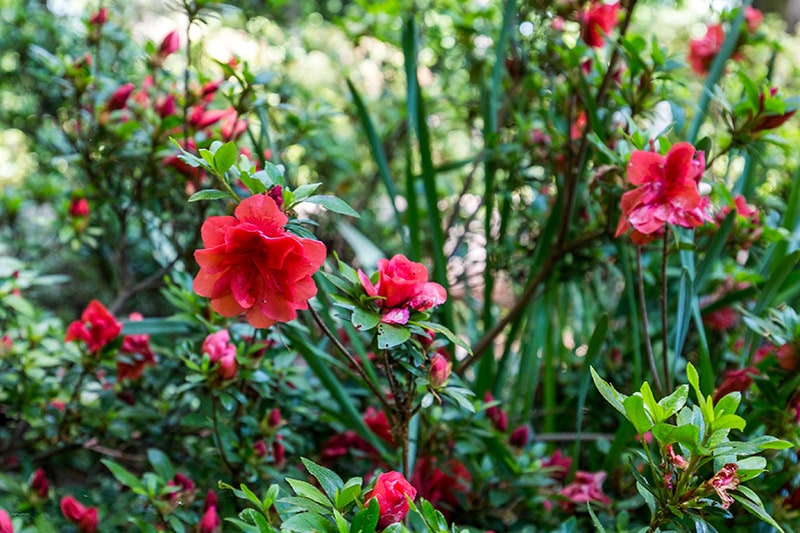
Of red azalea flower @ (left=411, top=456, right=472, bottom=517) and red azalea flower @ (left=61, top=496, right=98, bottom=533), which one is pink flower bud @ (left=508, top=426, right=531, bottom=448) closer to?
red azalea flower @ (left=411, top=456, right=472, bottom=517)

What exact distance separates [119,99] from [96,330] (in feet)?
1.36

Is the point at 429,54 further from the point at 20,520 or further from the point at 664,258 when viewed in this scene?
the point at 20,520

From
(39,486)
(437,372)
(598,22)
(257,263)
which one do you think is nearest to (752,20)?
(598,22)

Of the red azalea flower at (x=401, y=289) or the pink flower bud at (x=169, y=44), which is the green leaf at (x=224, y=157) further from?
the pink flower bud at (x=169, y=44)

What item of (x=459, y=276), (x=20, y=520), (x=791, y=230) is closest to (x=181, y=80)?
(x=459, y=276)

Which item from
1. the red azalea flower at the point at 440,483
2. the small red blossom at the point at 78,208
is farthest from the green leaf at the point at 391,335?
the small red blossom at the point at 78,208

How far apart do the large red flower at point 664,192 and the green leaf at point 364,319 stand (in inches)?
11.2

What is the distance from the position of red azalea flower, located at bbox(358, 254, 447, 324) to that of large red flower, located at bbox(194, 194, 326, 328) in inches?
2.7

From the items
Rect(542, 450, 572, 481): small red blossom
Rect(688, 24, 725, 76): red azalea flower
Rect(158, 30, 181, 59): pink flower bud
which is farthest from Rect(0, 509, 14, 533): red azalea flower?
Rect(688, 24, 725, 76): red azalea flower

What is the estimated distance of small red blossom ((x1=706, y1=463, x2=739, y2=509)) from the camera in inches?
20.1

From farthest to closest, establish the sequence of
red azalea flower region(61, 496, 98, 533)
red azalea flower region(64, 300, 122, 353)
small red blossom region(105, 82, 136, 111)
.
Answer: small red blossom region(105, 82, 136, 111) < red azalea flower region(64, 300, 122, 353) < red azalea flower region(61, 496, 98, 533)

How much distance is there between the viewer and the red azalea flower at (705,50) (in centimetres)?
149

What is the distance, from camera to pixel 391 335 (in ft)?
1.84

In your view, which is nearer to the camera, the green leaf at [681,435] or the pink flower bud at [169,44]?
the green leaf at [681,435]
